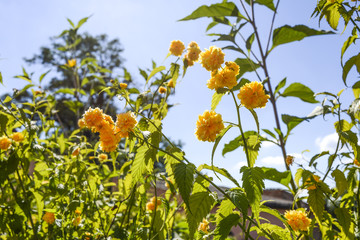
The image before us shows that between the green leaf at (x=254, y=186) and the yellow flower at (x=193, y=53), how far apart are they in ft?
1.96

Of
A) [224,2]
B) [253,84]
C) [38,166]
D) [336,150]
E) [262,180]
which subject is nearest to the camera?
[262,180]

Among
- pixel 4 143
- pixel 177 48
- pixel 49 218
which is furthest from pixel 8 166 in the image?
pixel 177 48

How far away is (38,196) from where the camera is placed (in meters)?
1.25

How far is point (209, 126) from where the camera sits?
30.2 inches

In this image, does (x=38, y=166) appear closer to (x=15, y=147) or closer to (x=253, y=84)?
(x=15, y=147)

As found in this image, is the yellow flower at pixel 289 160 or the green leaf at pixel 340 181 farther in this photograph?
the yellow flower at pixel 289 160

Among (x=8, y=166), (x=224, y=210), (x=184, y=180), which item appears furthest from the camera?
(x=8, y=166)

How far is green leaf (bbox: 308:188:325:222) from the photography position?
76cm

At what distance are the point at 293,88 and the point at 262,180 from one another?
0.57m

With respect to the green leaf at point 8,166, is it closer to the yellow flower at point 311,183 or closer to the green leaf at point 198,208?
the green leaf at point 198,208

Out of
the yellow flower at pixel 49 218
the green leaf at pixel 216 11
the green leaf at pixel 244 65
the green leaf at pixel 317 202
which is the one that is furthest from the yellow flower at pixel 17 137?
the green leaf at pixel 317 202

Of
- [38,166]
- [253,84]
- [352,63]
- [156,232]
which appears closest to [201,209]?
[253,84]

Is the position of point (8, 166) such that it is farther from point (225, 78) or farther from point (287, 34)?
point (287, 34)

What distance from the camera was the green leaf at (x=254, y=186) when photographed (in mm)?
594
